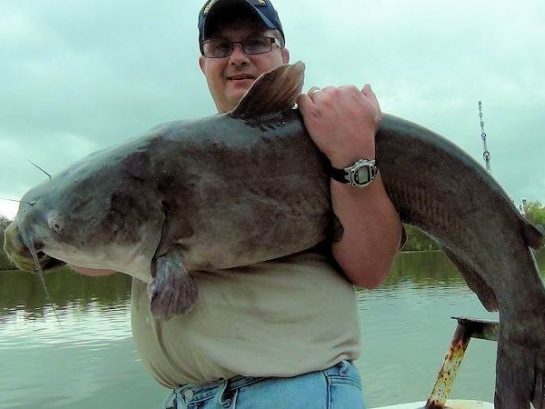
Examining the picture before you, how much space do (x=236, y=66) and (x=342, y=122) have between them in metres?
0.55

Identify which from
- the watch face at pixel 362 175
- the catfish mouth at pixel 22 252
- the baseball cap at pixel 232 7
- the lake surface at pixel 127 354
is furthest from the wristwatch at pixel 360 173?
the lake surface at pixel 127 354

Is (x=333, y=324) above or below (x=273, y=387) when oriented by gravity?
above

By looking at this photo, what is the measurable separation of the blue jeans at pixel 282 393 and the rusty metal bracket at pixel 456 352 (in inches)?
105

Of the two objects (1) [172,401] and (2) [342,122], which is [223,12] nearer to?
(2) [342,122]

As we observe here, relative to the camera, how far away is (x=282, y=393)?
6.64 feet

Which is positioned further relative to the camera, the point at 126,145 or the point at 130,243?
the point at 126,145

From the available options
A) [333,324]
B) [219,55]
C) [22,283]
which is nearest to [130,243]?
[333,324]

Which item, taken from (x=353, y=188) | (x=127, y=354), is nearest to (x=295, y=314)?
(x=353, y=188)

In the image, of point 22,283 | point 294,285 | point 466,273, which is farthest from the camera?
point 22,283

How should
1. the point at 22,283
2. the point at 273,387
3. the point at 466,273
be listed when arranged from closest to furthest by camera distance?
the point at 273,387 → the point at 466,273 → the point at 22,283

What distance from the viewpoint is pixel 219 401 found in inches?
81.0

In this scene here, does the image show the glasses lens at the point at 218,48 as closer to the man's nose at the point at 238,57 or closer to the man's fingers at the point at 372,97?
the man's nose at the point at 238,57

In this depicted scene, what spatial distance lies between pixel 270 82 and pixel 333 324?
870mm

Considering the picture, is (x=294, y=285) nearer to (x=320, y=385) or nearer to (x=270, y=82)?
(x=320, y=385)
